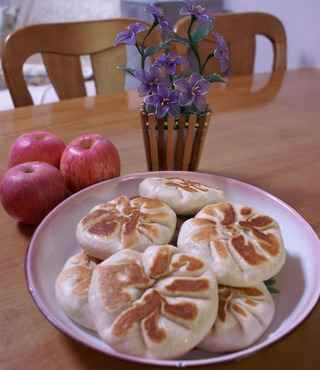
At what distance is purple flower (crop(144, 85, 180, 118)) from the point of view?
2.15 ft

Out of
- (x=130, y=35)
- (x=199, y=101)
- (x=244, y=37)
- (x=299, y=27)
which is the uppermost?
(x=130, y=35)

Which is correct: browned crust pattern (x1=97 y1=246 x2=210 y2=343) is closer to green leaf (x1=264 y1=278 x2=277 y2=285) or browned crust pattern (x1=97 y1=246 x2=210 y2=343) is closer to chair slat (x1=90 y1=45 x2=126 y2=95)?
green leaf (x1=264 y1=278 x2=277 y2=285)

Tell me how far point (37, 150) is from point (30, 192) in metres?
0.13

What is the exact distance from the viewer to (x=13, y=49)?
1.24m

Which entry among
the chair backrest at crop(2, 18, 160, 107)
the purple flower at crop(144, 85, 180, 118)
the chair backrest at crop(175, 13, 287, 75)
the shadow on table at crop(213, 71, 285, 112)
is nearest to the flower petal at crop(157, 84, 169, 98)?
the purple flower at crop(144, 85, 180, 118)

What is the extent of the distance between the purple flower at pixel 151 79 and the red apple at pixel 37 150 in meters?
0.22

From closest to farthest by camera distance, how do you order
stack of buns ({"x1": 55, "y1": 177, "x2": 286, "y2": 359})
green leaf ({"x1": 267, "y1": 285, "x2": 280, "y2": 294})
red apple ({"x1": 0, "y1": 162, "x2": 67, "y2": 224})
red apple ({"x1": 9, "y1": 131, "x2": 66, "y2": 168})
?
stack of buns ({"x1": 55, "y1": 177, "x2": 286, "y2": 359}) → green leaf ({"x1": 267, "y1": 285, "x2": 280, "y2": 294}) → red apple ({"x1": 0, "y1": 162, "x2": 67, "y2": 224}) → red apple ({"x1": 9, "y1": 131, "x2": 66, "y2": 168})

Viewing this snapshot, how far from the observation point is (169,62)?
643 millimetres

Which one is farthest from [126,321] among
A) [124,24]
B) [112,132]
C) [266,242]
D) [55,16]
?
[55,16]

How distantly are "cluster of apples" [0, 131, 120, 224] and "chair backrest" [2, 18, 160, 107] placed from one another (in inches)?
23.4

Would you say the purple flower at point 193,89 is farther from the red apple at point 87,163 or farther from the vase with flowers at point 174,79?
the red apple at point 87,163

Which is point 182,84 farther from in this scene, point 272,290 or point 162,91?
point 272,290

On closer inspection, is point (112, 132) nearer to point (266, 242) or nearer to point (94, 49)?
point (94, 49)

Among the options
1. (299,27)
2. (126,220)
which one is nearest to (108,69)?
(126,220)
